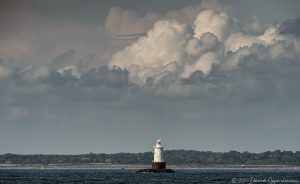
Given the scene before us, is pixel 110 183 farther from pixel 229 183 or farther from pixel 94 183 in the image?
pixel 229 183

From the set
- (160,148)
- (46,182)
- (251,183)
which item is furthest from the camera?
(160,148)

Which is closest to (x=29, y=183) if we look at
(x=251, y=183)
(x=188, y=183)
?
(x=188, y=183)

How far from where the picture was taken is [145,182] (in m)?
170

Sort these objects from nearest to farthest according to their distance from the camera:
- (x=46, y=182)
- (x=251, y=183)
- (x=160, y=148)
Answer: (x=251, y=183), (x=46, y=182), (x=160, y=148)

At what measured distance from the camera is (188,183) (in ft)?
558

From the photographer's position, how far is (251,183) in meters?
164

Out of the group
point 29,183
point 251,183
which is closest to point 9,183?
point 29,183

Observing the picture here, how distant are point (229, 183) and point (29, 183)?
133ft

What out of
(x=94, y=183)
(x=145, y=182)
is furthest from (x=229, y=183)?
(x=94, y=183)

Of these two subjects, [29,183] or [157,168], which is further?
[157,168]

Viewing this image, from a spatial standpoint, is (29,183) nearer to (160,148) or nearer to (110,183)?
(110,183)

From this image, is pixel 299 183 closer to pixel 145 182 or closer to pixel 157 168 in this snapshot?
pixel 145 182

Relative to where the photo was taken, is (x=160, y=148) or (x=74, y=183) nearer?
(x=74, y=183)

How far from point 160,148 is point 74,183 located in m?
36.0
